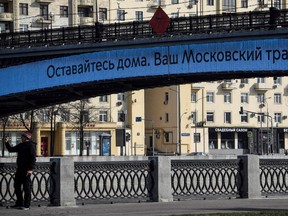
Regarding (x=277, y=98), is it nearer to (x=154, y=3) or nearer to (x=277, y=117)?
(x=277, y=117)

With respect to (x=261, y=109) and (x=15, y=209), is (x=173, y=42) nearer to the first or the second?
(x=15, y=209)

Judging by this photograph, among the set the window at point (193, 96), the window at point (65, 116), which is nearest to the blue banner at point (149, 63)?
the window at point (65, 116)

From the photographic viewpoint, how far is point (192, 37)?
178 ft

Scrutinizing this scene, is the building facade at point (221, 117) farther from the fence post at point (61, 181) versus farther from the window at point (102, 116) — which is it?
the fence post at point (61, 181)

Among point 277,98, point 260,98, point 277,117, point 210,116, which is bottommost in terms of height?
point 210,116

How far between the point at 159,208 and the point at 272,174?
5.97m

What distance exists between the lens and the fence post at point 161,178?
25.8m

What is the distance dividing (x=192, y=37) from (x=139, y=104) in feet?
183

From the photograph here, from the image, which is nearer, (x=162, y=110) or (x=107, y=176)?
(x=107, y=176)

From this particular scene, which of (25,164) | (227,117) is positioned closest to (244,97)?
(227,117)

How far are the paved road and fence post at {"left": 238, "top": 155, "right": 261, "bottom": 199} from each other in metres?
1.20

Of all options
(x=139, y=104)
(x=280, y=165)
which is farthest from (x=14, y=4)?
(x=280, y=165)

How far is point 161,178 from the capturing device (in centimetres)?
2584

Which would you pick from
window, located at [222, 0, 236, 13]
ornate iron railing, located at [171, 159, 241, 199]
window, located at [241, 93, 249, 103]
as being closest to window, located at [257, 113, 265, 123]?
window, located at [241, 93, 249, 103]
